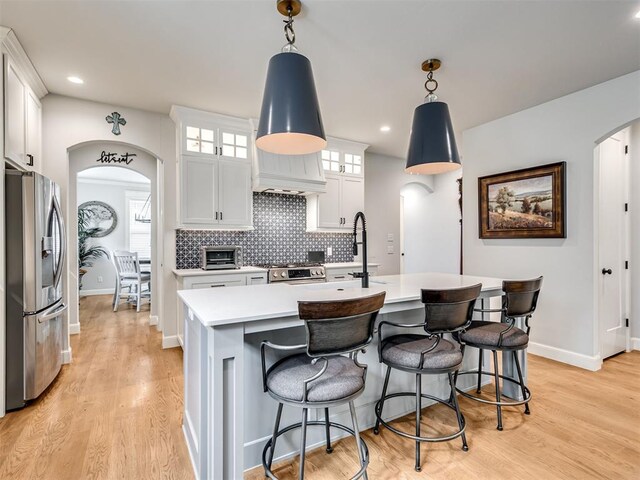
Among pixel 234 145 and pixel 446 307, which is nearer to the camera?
pixel 446 307

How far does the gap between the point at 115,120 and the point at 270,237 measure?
2209 mm

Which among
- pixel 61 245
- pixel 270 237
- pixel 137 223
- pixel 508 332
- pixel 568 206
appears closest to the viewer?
pixel 508 332

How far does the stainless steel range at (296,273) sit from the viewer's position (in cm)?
387

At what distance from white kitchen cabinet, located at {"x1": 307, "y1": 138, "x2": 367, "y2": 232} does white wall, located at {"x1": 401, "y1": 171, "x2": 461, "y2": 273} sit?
187 cm

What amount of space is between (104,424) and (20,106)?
2.58 metres

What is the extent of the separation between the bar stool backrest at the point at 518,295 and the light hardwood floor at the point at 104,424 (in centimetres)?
219

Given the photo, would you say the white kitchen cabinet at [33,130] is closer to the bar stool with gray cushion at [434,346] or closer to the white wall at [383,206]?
the bar stool with gray cushion at [434,346]

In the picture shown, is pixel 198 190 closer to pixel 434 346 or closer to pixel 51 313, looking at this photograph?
pixel 51 313

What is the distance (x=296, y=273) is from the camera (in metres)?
4.04

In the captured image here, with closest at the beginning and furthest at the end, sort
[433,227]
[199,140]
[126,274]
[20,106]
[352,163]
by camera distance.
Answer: [20,106]
[199,140]
[352,163]
[126,274]
[433,227]

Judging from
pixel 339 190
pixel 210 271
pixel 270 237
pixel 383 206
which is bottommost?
pixel 210 271

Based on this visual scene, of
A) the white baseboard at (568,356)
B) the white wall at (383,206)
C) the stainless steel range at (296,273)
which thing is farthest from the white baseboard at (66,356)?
the white baseboard at (568,356)

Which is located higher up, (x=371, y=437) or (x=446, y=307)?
(x=446, y=307)

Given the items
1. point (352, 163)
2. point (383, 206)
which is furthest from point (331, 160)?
point (383, 206)
